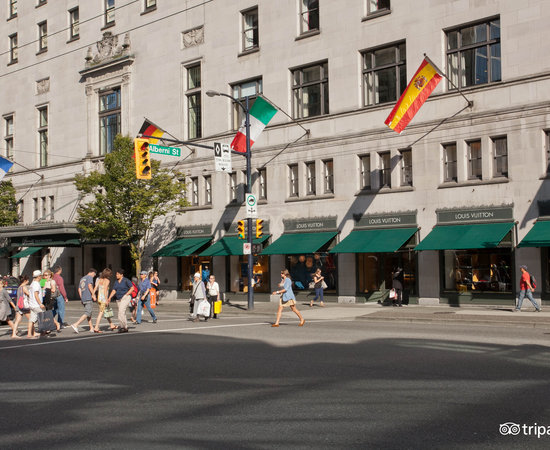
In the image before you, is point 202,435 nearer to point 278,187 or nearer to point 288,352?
point 288,352

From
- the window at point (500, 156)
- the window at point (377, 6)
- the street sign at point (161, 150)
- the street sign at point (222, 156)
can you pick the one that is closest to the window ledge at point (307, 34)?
the window at point (377, 6)

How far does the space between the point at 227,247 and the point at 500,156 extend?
1384cm

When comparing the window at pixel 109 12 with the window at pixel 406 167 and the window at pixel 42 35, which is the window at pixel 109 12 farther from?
the window at pixel 406 167

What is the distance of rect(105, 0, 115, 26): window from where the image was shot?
1713 inches

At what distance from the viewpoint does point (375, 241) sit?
28625 mm

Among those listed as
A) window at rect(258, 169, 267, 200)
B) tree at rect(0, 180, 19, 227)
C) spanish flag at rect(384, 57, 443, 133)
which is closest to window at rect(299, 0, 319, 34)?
window at rect(258, 169, 267, 200)

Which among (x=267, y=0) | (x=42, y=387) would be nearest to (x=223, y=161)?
(x=267, y=0)

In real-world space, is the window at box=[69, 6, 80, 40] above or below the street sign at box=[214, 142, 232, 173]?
above

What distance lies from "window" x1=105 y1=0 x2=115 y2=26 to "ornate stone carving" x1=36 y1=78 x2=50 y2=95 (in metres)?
7.05

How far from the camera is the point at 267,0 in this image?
34.8m

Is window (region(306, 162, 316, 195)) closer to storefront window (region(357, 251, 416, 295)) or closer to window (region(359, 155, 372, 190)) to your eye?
window (region(359, 155, 372, 190))

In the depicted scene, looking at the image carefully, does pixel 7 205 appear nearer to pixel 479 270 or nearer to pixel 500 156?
pixel 479 270

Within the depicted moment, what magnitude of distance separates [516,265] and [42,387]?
1949 cm

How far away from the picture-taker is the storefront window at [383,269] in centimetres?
2895
